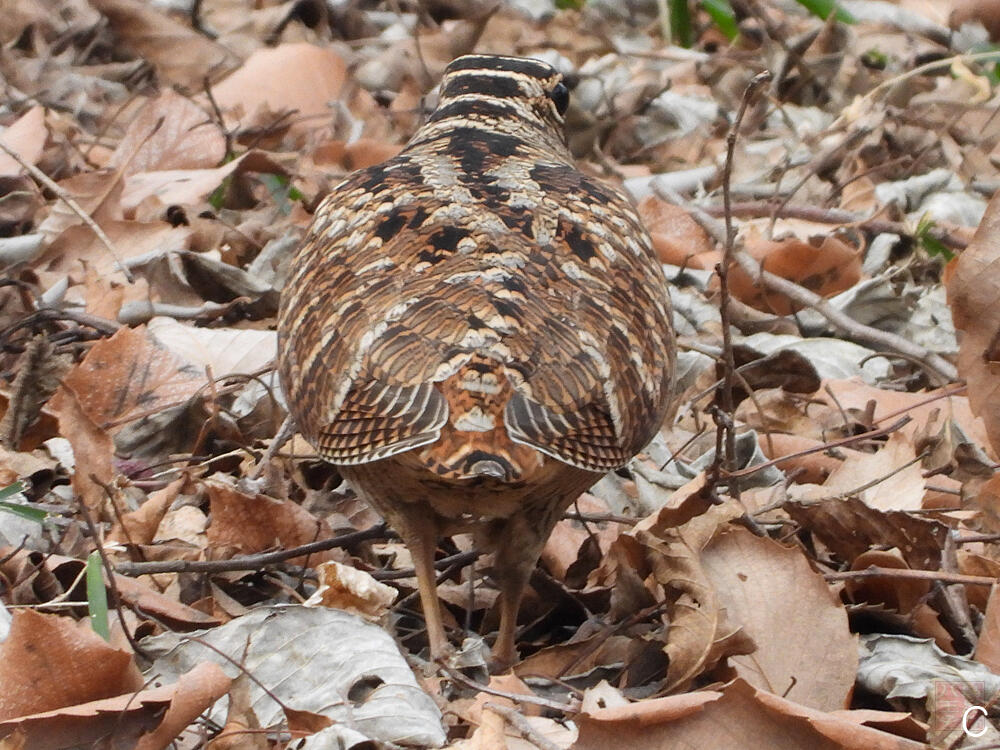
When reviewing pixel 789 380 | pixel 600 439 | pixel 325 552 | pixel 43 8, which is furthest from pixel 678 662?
pixel 43 8

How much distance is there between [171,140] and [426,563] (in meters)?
4.07

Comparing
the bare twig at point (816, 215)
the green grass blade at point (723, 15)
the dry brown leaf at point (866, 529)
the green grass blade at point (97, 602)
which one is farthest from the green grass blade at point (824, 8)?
the green grass blade at point (97, 602)

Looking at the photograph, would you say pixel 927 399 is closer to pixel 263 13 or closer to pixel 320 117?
pixel 320 117

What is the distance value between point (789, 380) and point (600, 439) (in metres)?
2.31

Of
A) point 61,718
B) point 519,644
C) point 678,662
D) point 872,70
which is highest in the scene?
point 61,718

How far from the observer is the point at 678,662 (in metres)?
3.72

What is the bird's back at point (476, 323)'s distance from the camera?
3564 millimetres

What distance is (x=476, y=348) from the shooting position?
143 inches

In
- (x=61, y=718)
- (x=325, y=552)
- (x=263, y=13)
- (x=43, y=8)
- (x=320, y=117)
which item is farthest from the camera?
(x=263, y=13)

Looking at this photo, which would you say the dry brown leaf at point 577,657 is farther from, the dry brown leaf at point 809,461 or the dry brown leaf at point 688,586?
the dry brown leaf at point 809,461

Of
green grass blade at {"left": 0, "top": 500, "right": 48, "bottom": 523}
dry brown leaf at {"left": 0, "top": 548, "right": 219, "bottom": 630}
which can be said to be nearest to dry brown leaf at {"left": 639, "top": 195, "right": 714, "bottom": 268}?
dry brown leaf at {"left": 0, "top": 548, "right": 219, "bottom": 630}

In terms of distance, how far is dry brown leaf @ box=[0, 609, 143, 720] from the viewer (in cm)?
316

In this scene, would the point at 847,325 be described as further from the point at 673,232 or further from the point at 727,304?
the point at 727,304

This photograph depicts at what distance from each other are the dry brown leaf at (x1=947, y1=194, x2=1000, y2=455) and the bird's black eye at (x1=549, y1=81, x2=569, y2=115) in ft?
7.04
